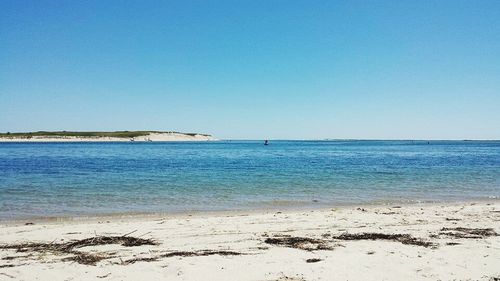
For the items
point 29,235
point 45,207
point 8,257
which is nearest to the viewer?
point 8,257

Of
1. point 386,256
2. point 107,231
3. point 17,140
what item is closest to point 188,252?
point 107,231

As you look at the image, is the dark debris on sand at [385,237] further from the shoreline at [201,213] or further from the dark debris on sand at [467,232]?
the shoreline at [201,213]

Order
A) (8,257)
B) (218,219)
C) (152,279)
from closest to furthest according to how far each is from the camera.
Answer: (152,279)
(8,257)
(218,219)

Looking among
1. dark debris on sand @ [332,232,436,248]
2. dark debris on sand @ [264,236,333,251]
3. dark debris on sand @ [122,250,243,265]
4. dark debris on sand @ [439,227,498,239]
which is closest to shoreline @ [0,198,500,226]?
dark debris on sand @ [332,232,436,248]

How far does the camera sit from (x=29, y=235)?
11.6 metres

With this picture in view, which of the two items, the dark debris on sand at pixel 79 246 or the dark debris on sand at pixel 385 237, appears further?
the dark debris on sand at pixel 385 237

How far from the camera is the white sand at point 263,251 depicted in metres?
7.84

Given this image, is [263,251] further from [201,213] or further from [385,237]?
[201,213]

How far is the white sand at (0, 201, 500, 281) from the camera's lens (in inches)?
309

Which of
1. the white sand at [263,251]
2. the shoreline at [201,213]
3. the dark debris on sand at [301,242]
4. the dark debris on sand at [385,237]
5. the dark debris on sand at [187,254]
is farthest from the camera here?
the shoreline at [201,213]

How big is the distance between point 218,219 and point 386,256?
21.9 feet

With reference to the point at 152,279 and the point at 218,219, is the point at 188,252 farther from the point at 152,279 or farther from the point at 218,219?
the point at 218,219

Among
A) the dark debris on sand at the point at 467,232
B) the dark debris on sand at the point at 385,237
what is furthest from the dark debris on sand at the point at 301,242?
the dark debris on sand at the point at 467,232

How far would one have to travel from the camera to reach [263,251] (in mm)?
9516
